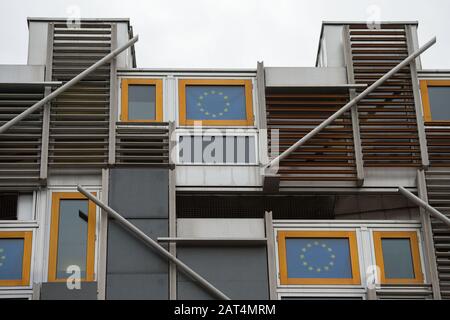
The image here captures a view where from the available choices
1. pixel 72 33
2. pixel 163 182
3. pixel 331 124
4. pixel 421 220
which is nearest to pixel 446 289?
pixel 421 220

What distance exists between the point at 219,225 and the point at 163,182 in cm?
196

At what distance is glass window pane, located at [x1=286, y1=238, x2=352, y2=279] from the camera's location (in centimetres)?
2683

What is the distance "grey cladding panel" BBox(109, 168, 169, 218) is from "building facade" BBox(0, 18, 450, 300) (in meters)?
0.04

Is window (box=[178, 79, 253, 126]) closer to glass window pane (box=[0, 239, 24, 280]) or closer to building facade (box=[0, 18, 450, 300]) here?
building facade (box=[0, 18, 450, 300])

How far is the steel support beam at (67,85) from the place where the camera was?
91.1ft

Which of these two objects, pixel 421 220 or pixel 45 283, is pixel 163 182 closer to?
pixel 45 283

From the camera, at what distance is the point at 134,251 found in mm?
26688

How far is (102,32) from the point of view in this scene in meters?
29.5

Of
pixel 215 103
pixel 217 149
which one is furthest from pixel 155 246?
pixel 215 103

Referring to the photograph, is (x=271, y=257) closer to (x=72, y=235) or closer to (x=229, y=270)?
(x=229, y=270)

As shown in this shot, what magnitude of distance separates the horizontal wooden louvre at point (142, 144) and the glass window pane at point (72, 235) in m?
1.76

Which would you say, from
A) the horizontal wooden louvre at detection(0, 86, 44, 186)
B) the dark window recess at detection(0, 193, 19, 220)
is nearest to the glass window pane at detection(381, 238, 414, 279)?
the horizontal wooden louvre at detection(0, 86, 44, 186)

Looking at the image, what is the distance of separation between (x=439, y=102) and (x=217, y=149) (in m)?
6.74

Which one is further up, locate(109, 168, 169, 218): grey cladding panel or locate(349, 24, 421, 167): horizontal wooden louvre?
locate(349, 24, 421, 167): horizontal wooden louvre
